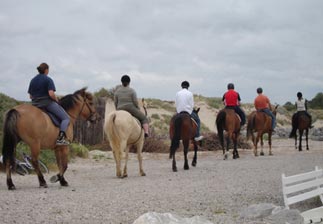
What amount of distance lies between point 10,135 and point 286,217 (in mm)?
5794

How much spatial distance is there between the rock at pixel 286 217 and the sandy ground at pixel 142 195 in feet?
1.54

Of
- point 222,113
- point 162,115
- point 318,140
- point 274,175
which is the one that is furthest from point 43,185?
point 162,115

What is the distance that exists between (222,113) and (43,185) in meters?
10.5

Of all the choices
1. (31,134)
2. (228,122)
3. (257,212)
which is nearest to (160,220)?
(257,212)

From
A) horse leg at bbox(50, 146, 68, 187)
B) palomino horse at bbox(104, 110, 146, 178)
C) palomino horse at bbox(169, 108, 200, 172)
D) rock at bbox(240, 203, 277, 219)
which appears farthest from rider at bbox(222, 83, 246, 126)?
rock at bbox(240, 203, 277, 219)

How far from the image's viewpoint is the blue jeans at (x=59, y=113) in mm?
11578

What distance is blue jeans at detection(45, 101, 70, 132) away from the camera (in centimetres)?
1158

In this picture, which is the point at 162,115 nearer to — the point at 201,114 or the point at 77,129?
the point at 201,114

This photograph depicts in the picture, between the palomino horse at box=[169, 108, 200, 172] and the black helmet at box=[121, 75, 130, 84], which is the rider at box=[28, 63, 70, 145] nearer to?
the black helmet at box=[121, 75, 130, 84]

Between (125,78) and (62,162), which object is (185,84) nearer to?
(125,78)

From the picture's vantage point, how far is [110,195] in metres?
10.1

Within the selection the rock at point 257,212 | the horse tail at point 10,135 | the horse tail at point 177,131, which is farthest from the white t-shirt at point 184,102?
the rock at point 257,212

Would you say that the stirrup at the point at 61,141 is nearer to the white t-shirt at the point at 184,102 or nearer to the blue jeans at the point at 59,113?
the blue jeans at the point at 59,113

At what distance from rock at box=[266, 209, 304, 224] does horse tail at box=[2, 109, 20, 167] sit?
18.0ft
